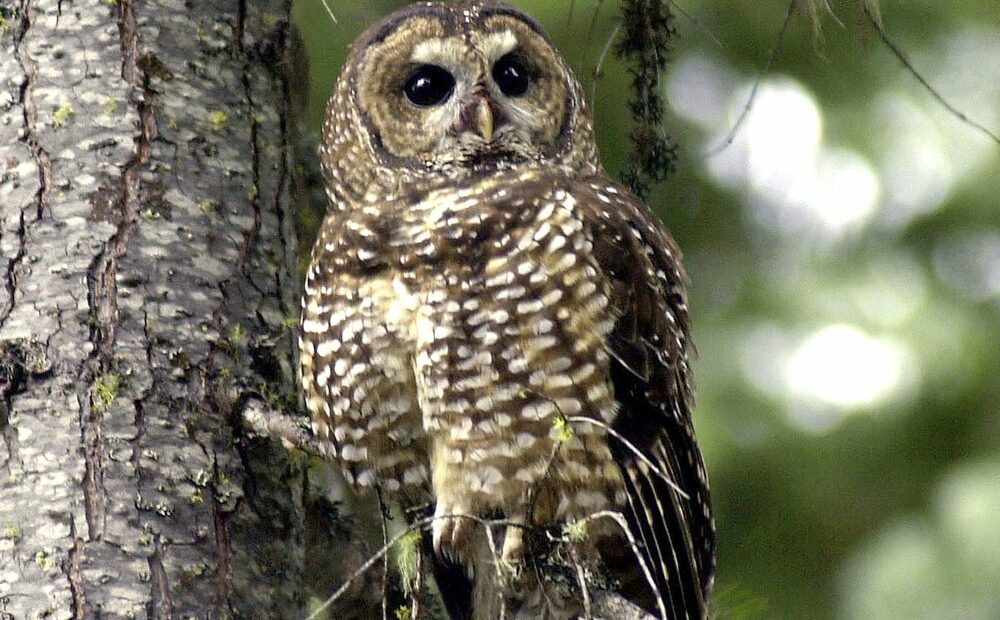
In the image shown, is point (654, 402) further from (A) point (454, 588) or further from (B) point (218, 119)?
(B) point (218, 119)

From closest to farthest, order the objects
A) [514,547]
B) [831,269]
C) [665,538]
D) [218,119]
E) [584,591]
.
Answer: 1. [584,591]
2. [514,547]
3. [665,538]
4. [218,119]
5. [831,269]

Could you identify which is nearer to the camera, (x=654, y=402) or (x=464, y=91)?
(x=654, y=402)

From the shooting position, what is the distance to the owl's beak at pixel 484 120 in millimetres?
3309

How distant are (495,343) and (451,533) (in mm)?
427

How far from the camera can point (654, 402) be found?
316 centimetres

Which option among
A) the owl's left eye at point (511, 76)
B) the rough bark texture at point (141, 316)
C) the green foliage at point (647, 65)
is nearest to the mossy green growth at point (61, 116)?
the rough bark texture at point (141, 316)

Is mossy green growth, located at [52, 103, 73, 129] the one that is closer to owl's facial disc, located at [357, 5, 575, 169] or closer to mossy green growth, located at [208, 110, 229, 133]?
mossy green growth, located at [208, 110, 229, 133]

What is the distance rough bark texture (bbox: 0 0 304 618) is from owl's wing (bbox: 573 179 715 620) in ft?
2.30

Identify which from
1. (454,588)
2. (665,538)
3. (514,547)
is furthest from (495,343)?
(454,588)

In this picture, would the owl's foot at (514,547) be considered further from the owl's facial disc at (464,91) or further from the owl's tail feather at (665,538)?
the owl's facial disc at (464,91)

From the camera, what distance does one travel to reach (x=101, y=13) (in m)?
3.17

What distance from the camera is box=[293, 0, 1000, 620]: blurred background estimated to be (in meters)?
5.07

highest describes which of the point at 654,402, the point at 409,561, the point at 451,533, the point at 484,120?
the point at 484,120

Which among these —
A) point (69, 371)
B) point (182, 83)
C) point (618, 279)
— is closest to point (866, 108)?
point (618, 279)
